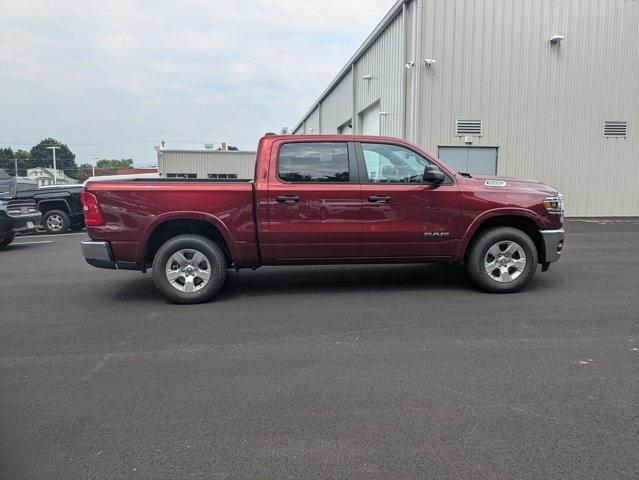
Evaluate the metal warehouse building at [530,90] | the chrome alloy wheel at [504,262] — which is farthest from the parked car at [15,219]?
the metal warehouse building at [530,90]

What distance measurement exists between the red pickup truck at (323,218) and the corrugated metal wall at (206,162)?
30871 mm

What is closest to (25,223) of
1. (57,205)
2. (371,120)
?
(57,205)

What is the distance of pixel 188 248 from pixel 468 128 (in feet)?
40.3

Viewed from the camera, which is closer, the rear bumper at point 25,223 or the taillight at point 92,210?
the taillight at point 92,210

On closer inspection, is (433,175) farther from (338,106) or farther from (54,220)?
(338,106)

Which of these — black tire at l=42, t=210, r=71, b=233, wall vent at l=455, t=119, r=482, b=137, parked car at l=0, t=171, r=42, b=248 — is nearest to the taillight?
parked car at l=0, t=171, r=42, b=248

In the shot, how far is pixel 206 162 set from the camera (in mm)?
37625

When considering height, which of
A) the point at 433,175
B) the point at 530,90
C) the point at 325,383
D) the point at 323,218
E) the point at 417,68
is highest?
the point at 417,68

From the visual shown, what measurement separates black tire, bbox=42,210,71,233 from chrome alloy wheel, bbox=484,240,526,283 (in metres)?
13.6

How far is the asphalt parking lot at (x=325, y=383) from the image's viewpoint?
2.89 m

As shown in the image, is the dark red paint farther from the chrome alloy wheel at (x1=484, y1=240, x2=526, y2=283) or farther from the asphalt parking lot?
the asphalt parking lot

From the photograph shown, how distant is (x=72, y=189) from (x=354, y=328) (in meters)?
13.9

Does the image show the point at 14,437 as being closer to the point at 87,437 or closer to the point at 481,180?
the point at 87,437

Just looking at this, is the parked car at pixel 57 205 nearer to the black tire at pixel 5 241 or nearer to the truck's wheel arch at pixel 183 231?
the black tire at pixel 5 241
